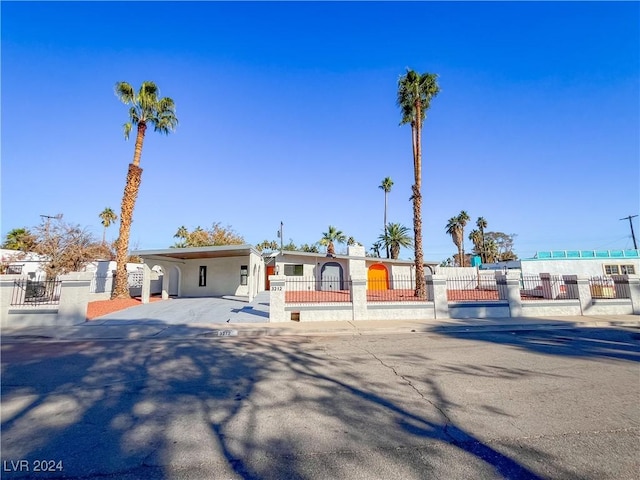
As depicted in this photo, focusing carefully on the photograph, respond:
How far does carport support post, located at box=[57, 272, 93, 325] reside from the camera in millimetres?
12016

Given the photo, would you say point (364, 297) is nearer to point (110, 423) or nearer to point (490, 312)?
point (490, 312)

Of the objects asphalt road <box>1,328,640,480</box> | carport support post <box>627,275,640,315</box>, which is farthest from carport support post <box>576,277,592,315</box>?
asphalt road <box>1,328,640,480</box>

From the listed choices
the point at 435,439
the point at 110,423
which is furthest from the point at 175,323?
the point at 435,439

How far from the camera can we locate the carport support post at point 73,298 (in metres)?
12.0

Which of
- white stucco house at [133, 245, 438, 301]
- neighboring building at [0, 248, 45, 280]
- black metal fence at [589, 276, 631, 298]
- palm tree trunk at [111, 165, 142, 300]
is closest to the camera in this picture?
black metal fence at [589, 276, 631, 298]

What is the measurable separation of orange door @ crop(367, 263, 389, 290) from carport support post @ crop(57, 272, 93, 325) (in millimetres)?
21887

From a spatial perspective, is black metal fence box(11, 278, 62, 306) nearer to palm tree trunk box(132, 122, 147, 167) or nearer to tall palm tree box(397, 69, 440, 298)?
palm tree trunk box(132, 122, 147, 167)

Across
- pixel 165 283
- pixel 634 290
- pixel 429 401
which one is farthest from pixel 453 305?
pixel 165 283

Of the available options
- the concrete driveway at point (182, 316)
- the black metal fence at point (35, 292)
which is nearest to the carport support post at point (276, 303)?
the concrete driveway at point (182, 316)

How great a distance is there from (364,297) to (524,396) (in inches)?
341

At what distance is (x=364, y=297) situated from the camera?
13328 mm

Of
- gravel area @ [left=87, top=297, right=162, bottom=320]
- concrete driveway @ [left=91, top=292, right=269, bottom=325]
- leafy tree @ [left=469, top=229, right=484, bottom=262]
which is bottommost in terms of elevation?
concrete driveway @ [left=91, top=292, right=269, bottom=325]

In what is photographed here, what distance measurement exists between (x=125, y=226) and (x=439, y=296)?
19270 mm

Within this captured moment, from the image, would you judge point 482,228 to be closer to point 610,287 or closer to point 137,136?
point 610,287
